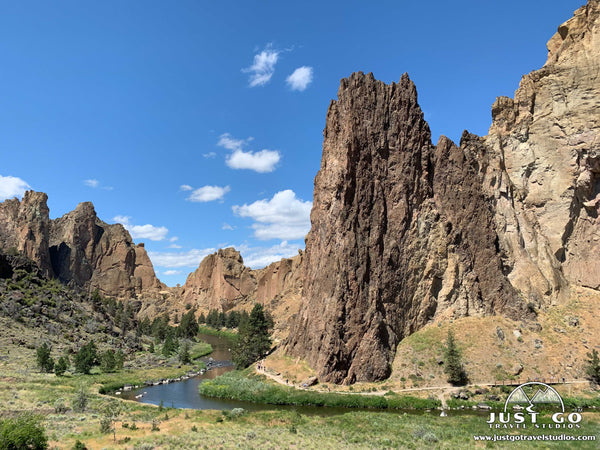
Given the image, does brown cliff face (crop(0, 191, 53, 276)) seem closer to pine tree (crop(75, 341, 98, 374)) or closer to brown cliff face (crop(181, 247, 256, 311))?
brown cliff face (crop(181, 247, 256, 311))

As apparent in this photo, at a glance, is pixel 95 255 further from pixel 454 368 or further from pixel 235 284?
pixel 454 368

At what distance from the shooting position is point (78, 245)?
176750mm

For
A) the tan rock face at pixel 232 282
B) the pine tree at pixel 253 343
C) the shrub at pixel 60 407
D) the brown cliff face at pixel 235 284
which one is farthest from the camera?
the tan rock face at pixel 232 282

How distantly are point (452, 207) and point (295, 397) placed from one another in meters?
36.3

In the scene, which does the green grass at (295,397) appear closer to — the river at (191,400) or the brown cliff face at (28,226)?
the river at (191,400)

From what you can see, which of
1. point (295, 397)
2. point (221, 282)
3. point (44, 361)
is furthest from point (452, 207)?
point (221, 282)

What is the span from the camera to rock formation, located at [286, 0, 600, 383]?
55656mm

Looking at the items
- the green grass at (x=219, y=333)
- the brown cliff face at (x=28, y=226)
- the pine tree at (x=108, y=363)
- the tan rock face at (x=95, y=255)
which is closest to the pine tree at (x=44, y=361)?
the pine tree at (x=108, y=363)

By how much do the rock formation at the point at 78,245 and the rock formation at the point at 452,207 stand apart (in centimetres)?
12296

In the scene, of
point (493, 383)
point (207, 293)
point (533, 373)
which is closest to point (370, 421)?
point (493, 383)

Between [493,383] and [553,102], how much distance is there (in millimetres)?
44878

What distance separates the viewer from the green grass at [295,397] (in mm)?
42812

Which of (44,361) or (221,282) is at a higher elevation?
(221,282)

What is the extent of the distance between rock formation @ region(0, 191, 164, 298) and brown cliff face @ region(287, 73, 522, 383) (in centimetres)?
12350
